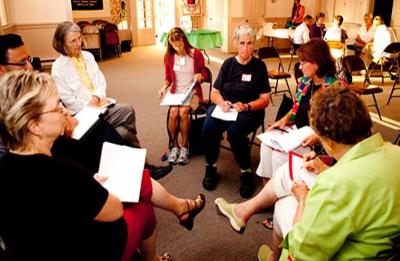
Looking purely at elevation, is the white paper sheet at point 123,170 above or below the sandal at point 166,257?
above

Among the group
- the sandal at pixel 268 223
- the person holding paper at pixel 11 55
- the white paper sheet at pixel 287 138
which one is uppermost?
the person holding paper at pixel 11 55

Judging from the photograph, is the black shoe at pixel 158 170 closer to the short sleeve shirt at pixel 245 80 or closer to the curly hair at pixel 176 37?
the short sleeve shirt at pixel 245 80

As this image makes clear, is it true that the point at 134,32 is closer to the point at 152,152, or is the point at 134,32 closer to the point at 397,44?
the point at 397,44

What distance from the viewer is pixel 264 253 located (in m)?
2.07

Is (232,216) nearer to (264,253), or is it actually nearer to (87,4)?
(264,253)

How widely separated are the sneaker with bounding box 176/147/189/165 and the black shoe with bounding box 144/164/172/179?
0.42 feet

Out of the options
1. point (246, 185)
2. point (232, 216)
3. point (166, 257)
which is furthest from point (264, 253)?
point (246, 185)

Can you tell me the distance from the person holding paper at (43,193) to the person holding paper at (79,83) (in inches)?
68.4

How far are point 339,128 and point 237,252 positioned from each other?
122 cm

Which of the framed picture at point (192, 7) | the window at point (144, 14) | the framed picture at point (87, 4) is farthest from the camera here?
the window at point (144, 14)

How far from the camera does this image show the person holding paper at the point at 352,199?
3.69ft

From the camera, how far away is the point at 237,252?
2215 mm

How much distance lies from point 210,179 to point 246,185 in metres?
0.30

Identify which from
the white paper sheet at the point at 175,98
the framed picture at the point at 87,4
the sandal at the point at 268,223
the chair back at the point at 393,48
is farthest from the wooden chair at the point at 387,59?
the framed picture at the point at 87,4
